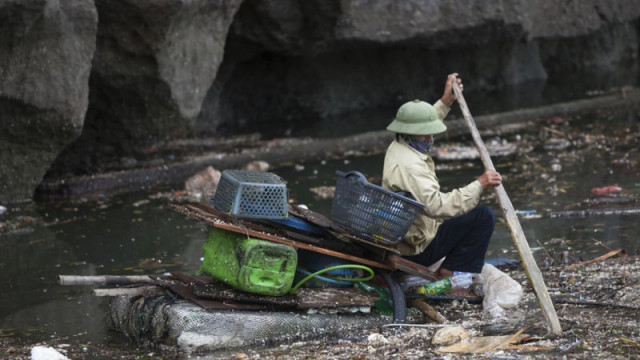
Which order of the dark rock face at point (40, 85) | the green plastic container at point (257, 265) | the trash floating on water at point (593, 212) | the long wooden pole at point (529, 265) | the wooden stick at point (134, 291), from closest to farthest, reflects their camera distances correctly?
the long wooden pole at point (529, 265)
the green plastic container at point (257, 265)
the wooden stick at point (134, 291)
the trash floating on water at point (593, 212)
the dark rock face at point (40, 85)

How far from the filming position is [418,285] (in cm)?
595

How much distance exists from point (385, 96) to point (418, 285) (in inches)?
412

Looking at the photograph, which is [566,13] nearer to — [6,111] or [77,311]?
[6,111]

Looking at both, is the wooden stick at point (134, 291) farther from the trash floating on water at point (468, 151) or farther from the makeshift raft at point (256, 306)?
the trash floating on water at point (468, 151)

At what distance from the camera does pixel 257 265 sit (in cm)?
542

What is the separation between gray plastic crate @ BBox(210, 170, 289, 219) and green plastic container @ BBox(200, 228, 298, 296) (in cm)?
16

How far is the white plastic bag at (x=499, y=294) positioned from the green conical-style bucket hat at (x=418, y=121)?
102cm

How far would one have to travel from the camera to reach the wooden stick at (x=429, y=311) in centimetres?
568

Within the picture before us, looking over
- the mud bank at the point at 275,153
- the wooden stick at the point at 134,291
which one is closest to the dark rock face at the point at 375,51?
the mud bank at the point at 275,153

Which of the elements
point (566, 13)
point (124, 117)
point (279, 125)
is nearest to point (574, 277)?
point (124, 117)

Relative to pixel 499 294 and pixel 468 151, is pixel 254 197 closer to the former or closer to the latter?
pixel 499 294

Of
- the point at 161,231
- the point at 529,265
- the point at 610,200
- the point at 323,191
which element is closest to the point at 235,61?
the point at 323,191

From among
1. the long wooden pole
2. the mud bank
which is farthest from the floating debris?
the long wooden pole

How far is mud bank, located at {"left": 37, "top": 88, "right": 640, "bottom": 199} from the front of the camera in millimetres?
10086
